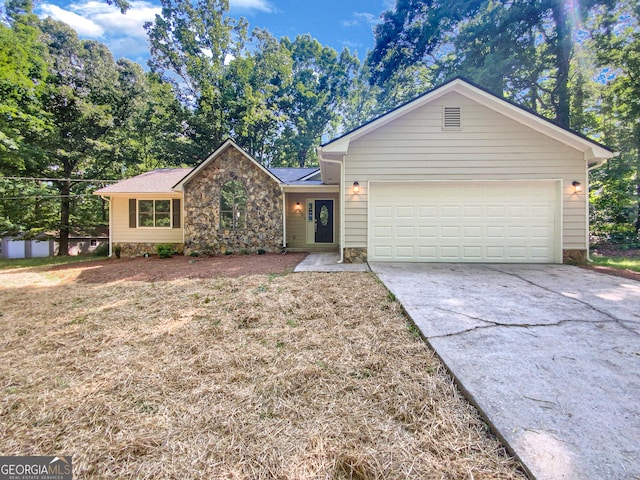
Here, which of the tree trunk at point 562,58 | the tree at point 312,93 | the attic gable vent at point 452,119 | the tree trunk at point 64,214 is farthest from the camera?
the tree at point 312,93

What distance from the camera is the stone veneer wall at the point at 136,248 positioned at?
38.6 feet

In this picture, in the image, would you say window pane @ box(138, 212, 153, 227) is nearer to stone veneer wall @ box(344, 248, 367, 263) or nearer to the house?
the house

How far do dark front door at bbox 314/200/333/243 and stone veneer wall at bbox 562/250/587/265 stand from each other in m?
7.99

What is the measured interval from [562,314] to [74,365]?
17.3 feet

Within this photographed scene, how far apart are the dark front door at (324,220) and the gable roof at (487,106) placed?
5.35 m

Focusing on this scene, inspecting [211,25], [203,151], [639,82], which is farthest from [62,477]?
[211,25]

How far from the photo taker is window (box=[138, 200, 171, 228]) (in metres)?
11.8

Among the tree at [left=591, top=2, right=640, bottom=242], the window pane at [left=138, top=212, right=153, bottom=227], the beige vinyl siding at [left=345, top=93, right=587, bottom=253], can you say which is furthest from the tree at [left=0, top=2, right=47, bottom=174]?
the tree at [left=591, top=2, right=640, bottom=242]

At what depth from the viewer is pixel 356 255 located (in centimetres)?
753

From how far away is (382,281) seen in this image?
17.5 feet

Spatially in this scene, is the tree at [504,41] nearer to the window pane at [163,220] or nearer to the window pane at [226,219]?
the window pane at [226,219]

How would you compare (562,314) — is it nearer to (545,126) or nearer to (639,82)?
(545,126)

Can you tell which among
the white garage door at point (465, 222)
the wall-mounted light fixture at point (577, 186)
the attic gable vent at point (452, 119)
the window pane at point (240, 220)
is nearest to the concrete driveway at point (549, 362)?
the white garage door at point (465, 222)

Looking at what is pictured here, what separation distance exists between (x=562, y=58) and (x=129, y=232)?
19951mm
